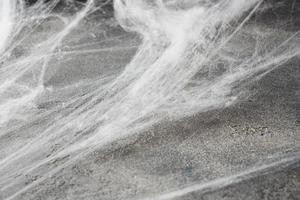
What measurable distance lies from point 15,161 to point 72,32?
3.00 metres

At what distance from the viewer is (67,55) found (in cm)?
619

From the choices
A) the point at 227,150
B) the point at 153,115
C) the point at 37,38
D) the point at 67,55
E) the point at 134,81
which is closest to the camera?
the point at 227,150

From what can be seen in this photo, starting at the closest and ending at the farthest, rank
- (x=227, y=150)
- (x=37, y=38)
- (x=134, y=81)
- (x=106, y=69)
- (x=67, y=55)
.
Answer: (x=227, y=150), (x=134, y=81), (x=106, y=69), (x=67, y=55), (x=37, y=38)

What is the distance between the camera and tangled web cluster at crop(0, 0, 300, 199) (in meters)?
4.56

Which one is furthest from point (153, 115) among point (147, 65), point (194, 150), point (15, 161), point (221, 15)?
point (221, 15)

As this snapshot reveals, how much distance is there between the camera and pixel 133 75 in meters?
5.53

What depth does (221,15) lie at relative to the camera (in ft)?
21.5

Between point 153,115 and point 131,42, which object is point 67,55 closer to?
point 131,42

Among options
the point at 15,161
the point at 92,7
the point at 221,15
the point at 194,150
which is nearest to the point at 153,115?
the point at 194,150

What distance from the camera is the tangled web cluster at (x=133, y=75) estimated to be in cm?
456

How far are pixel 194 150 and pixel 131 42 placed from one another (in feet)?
8.54

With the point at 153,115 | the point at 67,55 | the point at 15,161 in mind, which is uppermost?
the point at 67,55

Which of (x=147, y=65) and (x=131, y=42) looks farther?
(x=131, y=42)

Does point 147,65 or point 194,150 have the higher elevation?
point 147,65
